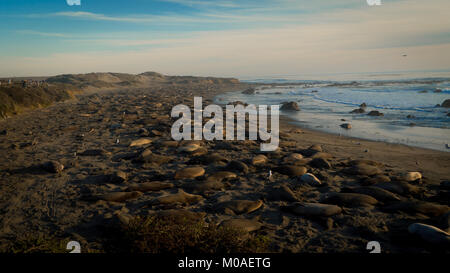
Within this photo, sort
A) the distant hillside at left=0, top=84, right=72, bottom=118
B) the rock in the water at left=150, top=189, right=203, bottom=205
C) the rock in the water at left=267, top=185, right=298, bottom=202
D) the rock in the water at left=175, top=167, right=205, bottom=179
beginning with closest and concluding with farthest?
the rock in the water at left=150, top=189, right=203, bottom=205
the rock in the water at left=267, top=185, right=298, bottom=202
the rock in the water at left=175, top=167, right=205, bottom=179
the distant hillside at left=0, top=84, right=72, bottom=118

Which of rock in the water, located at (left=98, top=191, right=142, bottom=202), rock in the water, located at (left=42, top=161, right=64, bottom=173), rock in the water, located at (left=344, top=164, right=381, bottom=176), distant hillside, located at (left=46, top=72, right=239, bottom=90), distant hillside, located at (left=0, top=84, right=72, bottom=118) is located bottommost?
rock in the water, located at (left=98, top=191, right=142, bottom=202)

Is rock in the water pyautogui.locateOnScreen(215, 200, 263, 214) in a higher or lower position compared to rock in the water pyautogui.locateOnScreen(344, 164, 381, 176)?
lower

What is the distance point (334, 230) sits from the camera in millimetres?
4594

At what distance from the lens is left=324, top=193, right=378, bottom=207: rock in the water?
5410 millimetres

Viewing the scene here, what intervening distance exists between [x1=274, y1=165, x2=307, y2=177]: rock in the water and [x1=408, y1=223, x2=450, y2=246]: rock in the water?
3.12m

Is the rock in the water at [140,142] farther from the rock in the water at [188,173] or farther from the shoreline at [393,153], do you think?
the shoreline at [393,153]

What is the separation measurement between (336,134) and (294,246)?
413 inches

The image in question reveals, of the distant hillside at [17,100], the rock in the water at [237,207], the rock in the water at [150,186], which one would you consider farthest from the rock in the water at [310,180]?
the distant hillside at [17,100]

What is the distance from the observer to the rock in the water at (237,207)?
5145 millimetres

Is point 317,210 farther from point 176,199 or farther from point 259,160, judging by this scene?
point 259,160

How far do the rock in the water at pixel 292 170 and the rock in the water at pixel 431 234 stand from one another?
10.2ft

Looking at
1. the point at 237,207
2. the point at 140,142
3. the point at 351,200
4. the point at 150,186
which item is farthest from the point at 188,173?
the point at 140,142

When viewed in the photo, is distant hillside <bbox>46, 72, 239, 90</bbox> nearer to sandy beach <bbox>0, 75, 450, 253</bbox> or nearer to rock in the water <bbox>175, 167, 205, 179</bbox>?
sandy beach <bbox>0, 75, 450, 253</bbox>

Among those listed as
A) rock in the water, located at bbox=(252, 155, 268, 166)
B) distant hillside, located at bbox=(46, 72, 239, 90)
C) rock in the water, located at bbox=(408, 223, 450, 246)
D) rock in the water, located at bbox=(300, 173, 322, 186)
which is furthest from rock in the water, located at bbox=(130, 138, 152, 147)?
distant hillside, located at bbox=(46, 72, 239, 90)
